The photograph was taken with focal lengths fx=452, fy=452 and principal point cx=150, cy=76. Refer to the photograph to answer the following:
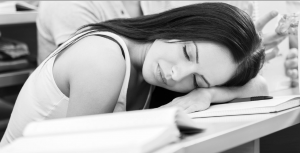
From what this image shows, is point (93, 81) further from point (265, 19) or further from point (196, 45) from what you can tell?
point (265, 19)

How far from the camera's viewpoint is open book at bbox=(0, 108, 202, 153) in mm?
639

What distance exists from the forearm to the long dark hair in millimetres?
22

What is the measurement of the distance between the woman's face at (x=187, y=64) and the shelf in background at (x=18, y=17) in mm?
1166

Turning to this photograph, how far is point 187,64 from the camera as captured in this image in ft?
4.02

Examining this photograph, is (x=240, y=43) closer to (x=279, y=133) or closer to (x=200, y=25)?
(x=200, y=25)

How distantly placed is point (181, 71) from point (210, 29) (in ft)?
0.48

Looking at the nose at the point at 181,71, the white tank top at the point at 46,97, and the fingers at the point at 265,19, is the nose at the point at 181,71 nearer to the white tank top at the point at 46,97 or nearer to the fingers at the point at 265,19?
the white tank top at the point at 46,97

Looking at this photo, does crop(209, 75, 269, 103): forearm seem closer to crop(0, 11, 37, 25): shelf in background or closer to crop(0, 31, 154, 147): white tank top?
crop(0, 31, 154, 147): white tank top

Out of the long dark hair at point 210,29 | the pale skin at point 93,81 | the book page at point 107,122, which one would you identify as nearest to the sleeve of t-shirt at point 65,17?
the long dark hair at point 210,29

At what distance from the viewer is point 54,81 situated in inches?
51.0

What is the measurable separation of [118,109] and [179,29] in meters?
0.29

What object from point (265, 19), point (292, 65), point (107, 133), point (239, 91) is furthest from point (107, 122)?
point (292, 65)

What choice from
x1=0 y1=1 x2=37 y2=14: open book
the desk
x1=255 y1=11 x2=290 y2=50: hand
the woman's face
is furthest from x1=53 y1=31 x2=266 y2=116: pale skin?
x1=0 y1=1 x2=37 y2=14: open book

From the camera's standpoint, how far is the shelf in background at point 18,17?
2.22m
